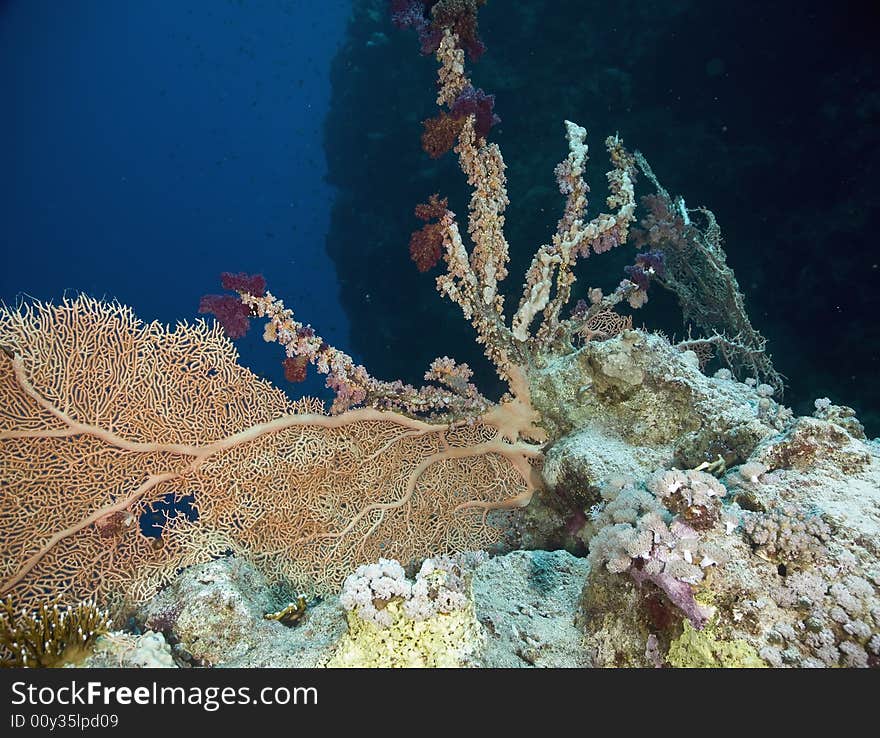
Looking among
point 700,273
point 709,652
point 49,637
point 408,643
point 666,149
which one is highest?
point 666,149

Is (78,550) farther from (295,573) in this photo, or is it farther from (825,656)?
(825,656)

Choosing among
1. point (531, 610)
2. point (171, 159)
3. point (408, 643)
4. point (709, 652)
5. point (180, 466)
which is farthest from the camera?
point (171, 159)

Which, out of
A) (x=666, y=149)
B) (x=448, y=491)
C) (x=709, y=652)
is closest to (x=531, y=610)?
(x=709, y=652)

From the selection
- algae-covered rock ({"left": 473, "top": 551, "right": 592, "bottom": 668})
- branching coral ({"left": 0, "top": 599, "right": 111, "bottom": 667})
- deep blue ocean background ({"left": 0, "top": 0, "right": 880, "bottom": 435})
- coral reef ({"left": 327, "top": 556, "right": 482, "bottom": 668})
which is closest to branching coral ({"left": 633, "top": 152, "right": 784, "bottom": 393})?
deep blue ocean background ({"left": 0, "top": 0, "right": 880, "bottom": 435})

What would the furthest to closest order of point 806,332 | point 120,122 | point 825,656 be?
point 120,122 → point 806,332 → point 825,656

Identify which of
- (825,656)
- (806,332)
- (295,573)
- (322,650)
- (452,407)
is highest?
(806,332)

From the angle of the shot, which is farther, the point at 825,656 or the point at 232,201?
the point at 232,201

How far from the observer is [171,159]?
2987 inches

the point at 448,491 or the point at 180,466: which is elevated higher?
the point at 180,466

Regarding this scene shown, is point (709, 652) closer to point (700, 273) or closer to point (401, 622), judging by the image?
point (401, 622)

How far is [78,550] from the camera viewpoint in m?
4.45

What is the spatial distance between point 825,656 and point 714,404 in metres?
2.43

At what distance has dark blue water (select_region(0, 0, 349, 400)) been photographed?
68625mm

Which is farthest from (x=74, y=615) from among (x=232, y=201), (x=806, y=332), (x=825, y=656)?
(x=232, y=201)
